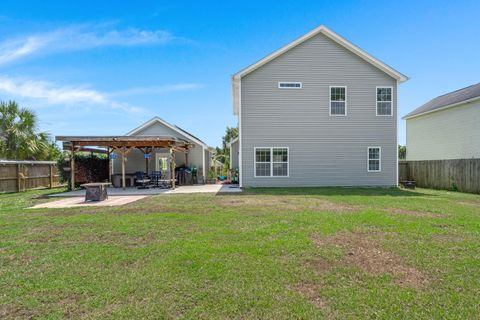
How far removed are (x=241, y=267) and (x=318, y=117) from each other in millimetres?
12455

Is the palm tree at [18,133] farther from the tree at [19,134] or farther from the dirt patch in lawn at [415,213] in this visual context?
the dirt patch in lawn at [415,213]

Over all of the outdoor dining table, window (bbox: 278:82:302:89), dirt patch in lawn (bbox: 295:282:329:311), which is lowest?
dirt patch in lawn (bbox: 295:282:329:311)

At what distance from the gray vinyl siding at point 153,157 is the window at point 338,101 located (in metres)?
8.83

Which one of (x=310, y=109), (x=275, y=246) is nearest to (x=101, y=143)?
(x=310, y=109)

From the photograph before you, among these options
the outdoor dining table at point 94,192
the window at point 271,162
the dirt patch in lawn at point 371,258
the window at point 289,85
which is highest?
the window at point 289,85

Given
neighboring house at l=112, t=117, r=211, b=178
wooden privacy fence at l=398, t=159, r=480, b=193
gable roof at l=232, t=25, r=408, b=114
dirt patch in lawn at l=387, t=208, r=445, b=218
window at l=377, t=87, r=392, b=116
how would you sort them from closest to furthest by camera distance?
dirt patch in lawn at l=387, t=208, r=445, b=218, wooden privacy fence at l=398, t=159, r=480, b=193, gable roof at l=232, t=25, r=408, b=114, window at l=377, t=87, r=392, b=116, neighboring house at l=112, t=117, r=211, b=178

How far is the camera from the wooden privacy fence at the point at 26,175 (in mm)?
14930

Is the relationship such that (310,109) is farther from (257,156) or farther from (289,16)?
(289,16)

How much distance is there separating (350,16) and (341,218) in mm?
10330

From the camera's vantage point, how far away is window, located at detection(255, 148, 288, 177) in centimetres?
1509

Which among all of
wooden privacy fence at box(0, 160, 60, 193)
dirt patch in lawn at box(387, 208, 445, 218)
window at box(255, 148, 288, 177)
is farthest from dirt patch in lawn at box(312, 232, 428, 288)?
wooden privacy fence at box(0, 160, 60, 193)

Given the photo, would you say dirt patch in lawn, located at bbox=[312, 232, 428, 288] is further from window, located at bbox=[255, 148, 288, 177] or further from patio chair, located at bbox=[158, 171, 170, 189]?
patio chair, located at bbox=[158, 171, 170, 189]

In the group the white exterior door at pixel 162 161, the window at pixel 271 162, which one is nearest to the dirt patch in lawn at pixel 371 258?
the window at pixel 271 162

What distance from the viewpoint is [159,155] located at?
19.4 metres
